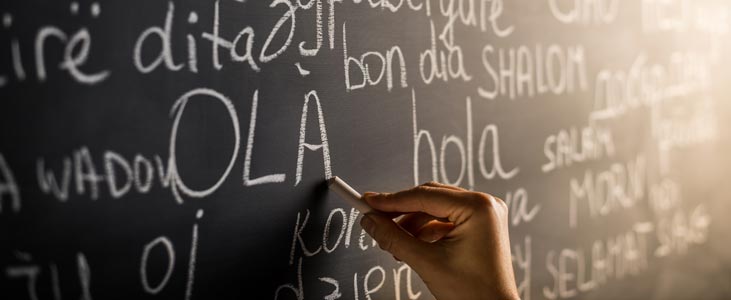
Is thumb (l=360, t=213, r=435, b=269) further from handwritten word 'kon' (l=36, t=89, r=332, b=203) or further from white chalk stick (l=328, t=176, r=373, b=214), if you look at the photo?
handwritten word 'kon' (l=36, t=89, r=332, b=203)

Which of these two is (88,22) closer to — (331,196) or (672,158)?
(331,196)

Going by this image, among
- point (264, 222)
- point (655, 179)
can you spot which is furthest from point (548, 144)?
point (264, 222)

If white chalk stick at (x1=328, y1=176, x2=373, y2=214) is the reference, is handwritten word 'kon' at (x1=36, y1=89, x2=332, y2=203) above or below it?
above

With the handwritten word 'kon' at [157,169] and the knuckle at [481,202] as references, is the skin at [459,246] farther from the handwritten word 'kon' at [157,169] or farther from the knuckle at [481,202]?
the handwritten word 'kon' at [157,169]

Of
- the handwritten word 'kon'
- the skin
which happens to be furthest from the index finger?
the handwritten word 'kon'

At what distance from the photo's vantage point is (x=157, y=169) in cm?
79

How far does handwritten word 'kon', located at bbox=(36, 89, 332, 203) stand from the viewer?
725 mm

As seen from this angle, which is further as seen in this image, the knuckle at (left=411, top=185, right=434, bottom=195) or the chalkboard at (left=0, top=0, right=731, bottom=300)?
the knuckle at (left=411, top=185, right=434, bottom=195)

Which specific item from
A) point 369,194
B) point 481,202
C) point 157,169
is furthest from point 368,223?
point 157,169

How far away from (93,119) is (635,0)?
117 cm

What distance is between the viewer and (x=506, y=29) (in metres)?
1.20

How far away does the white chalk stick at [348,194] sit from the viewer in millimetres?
929

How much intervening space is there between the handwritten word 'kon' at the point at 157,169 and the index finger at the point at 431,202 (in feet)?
0.39

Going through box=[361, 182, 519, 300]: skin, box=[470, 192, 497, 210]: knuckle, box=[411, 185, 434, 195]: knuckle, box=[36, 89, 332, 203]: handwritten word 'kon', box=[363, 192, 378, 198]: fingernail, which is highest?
box=[36, 89, 332, 203]: handwritten word 'kon'
